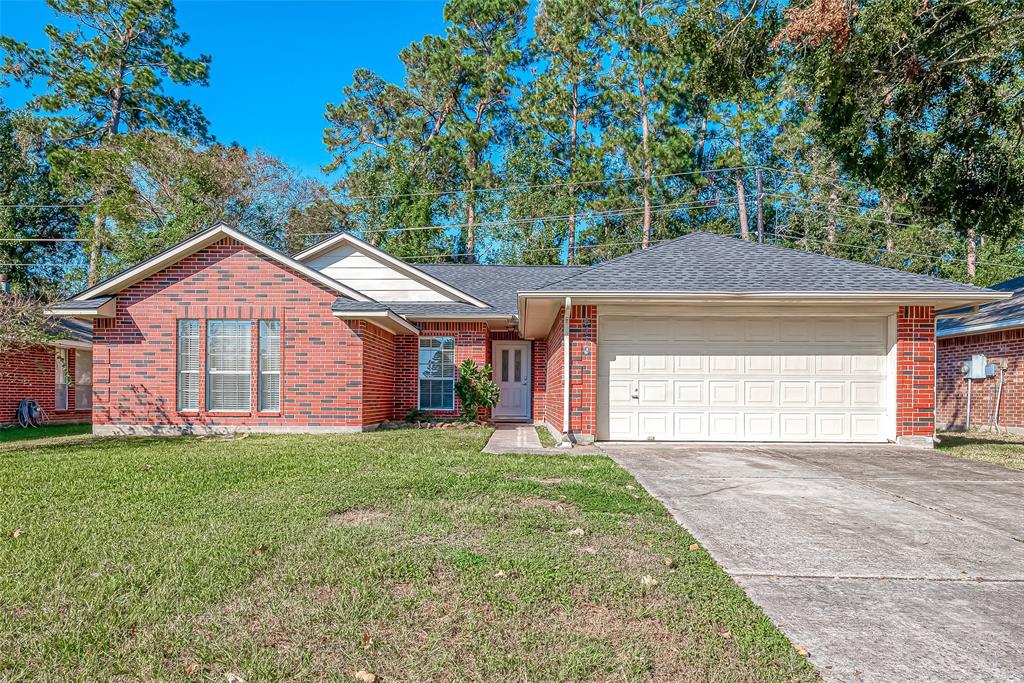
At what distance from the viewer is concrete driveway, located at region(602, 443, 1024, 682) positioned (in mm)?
2609

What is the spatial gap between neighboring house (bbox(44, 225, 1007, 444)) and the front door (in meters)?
1.38

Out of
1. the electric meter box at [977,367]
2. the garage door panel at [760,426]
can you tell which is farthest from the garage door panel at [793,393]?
the electric meter box at [977,367]

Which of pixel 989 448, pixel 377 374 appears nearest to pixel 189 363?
pixel 377 374

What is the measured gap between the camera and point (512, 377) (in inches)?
645

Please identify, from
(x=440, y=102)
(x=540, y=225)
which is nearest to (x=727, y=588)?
(x=540, y=225)

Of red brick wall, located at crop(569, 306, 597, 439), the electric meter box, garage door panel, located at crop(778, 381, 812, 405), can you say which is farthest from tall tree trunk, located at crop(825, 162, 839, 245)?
red brick wall, located at crop(569, 306, 597, 439)

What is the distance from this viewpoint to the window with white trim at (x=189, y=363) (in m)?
11.7

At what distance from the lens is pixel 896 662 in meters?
2.49

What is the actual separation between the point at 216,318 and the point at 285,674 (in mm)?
10630

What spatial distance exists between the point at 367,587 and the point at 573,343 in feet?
23.3

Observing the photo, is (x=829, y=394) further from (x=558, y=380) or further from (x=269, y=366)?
(x=269, y=366)

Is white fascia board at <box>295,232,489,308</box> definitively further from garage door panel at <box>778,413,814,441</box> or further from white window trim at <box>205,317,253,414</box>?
garage door panel at <box>778,413,814,441</box>

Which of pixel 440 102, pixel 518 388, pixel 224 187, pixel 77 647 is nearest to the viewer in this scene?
pixel 77 647

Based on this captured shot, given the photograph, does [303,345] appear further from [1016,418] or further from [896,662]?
[1016,418]
